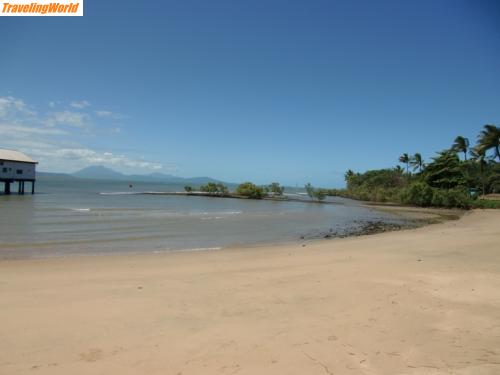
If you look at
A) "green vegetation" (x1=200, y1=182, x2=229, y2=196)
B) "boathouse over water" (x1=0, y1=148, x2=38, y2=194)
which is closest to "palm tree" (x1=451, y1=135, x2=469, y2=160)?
"green vegetation" (x1=200, y1=182, x2=229, y2=196)

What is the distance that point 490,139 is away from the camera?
5019cm

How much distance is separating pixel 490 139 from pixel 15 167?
227 feet

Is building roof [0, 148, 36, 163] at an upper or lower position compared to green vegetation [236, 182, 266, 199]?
upper

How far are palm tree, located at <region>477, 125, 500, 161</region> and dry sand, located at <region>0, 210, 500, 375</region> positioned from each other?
5036 centimetres

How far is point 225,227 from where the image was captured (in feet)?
74.7

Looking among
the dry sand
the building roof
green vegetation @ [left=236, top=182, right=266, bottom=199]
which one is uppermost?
the building roof

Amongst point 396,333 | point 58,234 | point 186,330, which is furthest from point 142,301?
point 58,234

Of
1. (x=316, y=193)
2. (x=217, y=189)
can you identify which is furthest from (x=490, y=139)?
(x=217, y=189)

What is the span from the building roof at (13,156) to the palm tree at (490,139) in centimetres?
6827

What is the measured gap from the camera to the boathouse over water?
154 feet

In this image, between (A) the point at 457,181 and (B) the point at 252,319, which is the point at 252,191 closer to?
(A) the point at 457,181

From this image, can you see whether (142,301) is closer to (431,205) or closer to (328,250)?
(328,250)

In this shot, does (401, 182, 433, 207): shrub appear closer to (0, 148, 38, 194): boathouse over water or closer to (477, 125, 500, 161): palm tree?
(477, 125, 500, 161): palm tree

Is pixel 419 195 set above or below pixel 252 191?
above
